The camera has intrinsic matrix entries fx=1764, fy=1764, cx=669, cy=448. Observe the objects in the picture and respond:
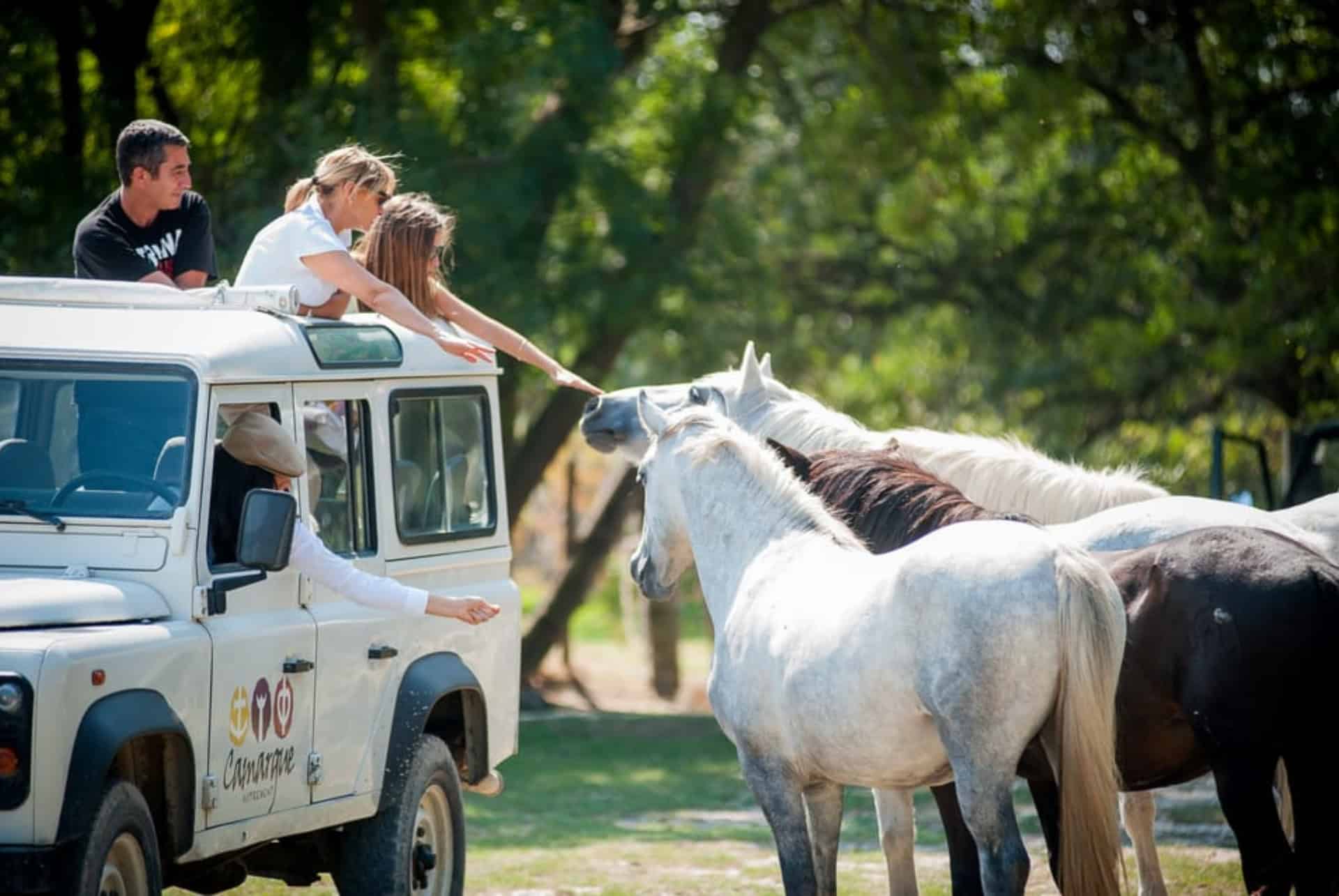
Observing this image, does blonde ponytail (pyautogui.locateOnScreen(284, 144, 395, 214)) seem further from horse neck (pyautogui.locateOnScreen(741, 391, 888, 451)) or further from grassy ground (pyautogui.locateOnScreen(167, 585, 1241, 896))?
grassy ground (pyautogui.locateOnScreen(167, 585, 1241, 896))

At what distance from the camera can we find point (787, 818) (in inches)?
220

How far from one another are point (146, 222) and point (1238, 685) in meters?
4.28

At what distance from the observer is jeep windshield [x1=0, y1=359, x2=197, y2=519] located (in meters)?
5.21

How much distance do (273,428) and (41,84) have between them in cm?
1071

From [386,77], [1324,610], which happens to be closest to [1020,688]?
[1324,610]

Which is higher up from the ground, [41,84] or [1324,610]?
[41,84]

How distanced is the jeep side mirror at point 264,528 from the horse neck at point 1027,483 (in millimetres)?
3536

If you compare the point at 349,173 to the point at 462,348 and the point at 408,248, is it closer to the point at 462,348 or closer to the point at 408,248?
the point at 408,248

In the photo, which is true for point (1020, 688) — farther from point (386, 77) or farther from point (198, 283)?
point (386, 77)

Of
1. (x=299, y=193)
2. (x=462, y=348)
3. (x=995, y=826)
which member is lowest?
(x=995, y=826)

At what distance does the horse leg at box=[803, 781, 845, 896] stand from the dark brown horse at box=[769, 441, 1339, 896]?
475 millimetres

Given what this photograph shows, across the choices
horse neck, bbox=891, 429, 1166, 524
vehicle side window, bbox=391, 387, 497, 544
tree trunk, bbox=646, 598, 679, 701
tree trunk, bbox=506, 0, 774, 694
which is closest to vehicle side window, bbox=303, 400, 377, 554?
vehicle side window, bbox=391, 387, 497, 544

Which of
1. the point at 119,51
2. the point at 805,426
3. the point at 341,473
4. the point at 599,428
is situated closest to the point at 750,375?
the point at 805,426

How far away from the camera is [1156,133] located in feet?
60.1
